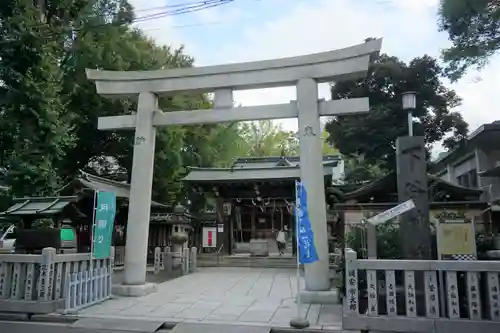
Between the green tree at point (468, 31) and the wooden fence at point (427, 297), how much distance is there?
6.68 m

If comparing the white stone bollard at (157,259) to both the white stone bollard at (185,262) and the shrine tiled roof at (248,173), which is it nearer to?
the white stone bollard at (185,262)

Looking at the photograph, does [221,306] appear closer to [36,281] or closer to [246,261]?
[36,281]

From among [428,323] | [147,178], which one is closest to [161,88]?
[147,178]

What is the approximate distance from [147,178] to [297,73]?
14.8 ft

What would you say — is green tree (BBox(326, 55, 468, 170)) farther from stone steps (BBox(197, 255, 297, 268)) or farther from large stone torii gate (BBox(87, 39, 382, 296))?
large stone torii gate (BBox(87, 39, 382, 296))

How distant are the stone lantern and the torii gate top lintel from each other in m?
6.55

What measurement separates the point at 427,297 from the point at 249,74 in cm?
623

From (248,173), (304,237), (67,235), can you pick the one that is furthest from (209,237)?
(304,237)

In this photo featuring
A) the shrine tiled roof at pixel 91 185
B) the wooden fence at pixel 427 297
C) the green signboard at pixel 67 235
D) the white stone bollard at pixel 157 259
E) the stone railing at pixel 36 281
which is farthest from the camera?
the shrine tiled roof at pixel 91 185

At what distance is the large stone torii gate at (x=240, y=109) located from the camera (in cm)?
883

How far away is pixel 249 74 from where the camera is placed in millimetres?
9641

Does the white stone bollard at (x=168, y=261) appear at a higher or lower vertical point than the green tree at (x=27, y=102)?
lower

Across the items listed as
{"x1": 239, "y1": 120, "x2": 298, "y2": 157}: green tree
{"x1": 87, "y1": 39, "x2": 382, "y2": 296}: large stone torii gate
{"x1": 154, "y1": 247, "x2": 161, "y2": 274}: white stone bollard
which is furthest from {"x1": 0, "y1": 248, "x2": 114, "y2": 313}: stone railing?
{"x1": 239, "y1": 120, "x2": 298, "y2": 157}: green tree

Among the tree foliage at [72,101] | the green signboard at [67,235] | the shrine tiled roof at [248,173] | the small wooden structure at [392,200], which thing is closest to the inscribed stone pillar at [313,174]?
the small wooden structure at [392,200]
